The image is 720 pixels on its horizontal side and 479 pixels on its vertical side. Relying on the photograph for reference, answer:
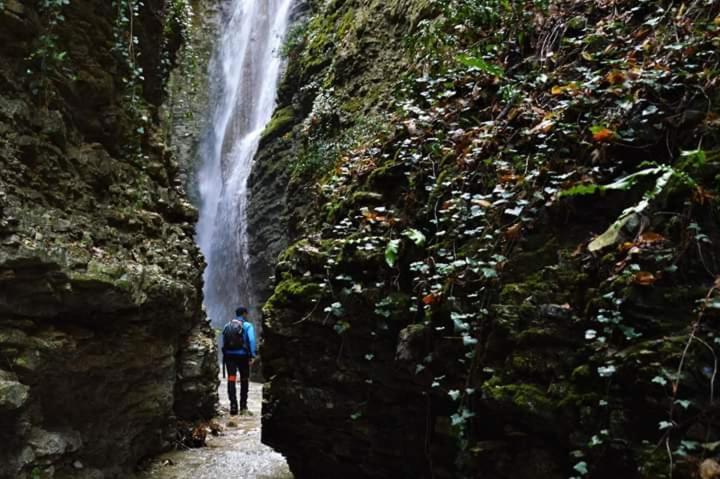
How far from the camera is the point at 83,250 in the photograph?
479cm

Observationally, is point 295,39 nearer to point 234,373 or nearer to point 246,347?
point 246,347

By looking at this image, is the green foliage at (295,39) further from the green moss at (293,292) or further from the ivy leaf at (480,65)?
the ivy leaf at (480,65)

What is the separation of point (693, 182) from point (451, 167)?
1.80 metres

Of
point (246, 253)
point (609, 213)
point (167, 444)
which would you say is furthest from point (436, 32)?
point (246, 253)

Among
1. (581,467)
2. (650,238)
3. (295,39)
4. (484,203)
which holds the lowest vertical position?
(581,467)

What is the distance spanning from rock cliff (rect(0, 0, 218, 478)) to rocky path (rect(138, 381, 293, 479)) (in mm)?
282

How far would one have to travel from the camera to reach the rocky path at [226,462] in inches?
236

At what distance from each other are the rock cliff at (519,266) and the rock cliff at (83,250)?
1524 mm

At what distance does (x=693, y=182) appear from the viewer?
2480mm

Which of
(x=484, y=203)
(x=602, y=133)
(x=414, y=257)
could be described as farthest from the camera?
(x=414, y=257)

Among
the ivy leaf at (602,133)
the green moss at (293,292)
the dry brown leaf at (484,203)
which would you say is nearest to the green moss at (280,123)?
the green moss at (293,292)

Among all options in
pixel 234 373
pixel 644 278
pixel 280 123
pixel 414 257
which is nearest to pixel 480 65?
pixel 414 257

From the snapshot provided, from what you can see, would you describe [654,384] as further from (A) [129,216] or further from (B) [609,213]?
(A) [129,216]

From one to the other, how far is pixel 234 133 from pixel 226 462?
57.9 ft
